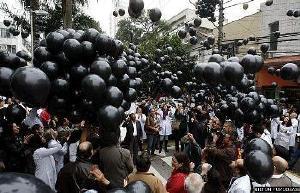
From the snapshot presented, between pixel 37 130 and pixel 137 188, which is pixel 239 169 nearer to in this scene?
pixel 137 188

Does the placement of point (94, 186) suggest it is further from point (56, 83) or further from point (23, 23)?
point (23, 23)

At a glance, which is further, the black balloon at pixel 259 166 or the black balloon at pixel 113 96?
the black balloon at pixel 113 96

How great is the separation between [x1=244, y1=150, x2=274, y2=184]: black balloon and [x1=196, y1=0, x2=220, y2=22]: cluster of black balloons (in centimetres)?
1310

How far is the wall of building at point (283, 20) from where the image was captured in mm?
23078

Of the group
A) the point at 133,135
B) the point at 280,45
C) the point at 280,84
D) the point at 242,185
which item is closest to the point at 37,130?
the point at 242,185

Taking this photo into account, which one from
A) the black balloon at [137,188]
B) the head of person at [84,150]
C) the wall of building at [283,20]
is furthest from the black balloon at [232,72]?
the wall of building at [283,20]

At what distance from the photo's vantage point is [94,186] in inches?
214

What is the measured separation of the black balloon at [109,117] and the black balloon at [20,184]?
517cm

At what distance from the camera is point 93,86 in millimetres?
6867

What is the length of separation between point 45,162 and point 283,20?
20.3 meters

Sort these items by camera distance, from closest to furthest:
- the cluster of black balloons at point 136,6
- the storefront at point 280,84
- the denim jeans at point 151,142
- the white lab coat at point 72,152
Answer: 1. the white lab coat at point 72,152
2. the cluster of black balloons at point 136,6
3. the denim jeans at point 151,142
4. the storefront at point 280,84

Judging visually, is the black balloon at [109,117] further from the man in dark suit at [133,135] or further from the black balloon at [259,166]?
the man in dark suit at [133,135]

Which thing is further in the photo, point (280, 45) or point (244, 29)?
point (244, 29)

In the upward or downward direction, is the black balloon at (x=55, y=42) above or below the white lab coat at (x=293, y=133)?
above
